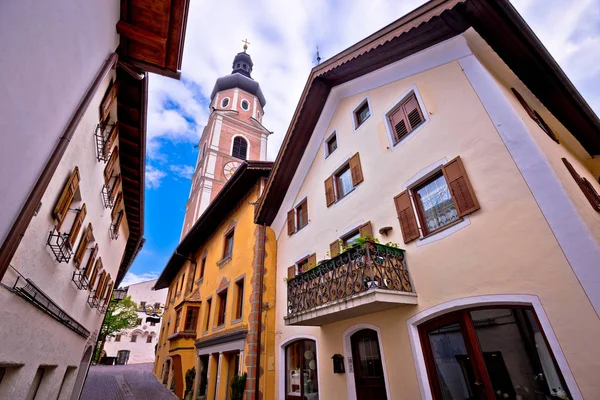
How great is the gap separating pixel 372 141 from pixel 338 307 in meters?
4.80

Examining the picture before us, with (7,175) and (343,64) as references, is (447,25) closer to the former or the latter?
(343,64)

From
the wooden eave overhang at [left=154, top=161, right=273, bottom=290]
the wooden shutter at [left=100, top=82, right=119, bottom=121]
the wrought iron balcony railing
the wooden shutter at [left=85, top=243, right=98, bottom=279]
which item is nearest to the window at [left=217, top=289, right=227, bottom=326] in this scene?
the wooden eave overhang at [left=154, top=161, right=273, bottom=290]

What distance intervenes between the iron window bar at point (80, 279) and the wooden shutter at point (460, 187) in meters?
8.99

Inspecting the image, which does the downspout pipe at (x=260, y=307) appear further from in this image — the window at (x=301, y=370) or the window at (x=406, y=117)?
the window at (x=406, y=117)

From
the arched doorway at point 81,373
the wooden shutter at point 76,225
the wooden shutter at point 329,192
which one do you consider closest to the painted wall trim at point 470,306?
the wooden shutter at point 329,192

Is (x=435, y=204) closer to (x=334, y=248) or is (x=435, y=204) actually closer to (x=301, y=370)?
(x=334, y=248)

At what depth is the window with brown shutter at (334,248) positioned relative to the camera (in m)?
8.73

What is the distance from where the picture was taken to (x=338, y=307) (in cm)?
666

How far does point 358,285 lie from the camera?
6.27m

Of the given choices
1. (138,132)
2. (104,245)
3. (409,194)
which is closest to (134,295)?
(104,245)

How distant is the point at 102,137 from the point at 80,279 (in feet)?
13.1

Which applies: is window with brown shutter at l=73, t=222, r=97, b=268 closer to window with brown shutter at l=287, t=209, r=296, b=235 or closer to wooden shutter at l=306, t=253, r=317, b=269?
wooden shutter at l=306, t=253, r=317, b=269

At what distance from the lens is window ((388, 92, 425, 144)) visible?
25.0 ft

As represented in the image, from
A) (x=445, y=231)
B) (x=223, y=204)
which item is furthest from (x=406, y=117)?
(x=223, y=204)
